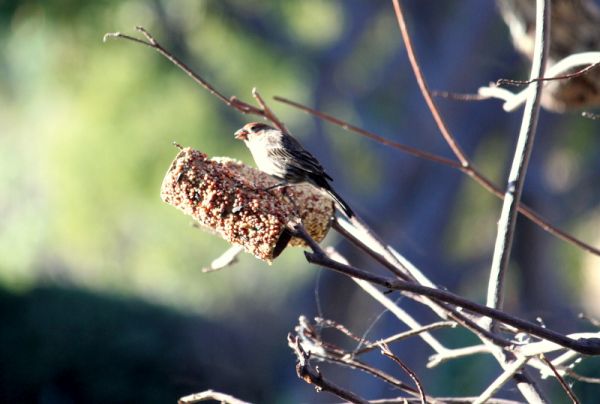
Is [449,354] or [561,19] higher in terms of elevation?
[561,19]

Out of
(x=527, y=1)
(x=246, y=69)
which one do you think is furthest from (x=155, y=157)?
(x=527, y=1)

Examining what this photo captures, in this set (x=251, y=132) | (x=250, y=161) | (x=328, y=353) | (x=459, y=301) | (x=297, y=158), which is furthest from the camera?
(x=250, y=161)

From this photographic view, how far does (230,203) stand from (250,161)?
31.1ft

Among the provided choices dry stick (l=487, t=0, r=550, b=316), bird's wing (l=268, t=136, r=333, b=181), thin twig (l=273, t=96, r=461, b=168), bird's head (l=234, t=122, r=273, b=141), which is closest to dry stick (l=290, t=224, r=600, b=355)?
dry stick (l=487, t=0, r=550, b=316)

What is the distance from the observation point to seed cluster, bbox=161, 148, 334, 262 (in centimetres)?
175

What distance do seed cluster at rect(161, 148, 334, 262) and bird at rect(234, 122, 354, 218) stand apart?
3.55ft

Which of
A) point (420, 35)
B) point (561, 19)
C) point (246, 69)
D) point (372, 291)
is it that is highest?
point (420, 35)

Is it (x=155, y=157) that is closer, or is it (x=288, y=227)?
(x=288, y=227)

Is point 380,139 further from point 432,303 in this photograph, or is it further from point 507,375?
point 507,375

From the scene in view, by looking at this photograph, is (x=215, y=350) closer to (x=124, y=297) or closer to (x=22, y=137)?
(x=124, y=297)

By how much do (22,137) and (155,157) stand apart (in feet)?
14.9

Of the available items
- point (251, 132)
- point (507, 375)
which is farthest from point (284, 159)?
point (507, 375)

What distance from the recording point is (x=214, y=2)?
1032 cm

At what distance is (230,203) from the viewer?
1.83 meters
